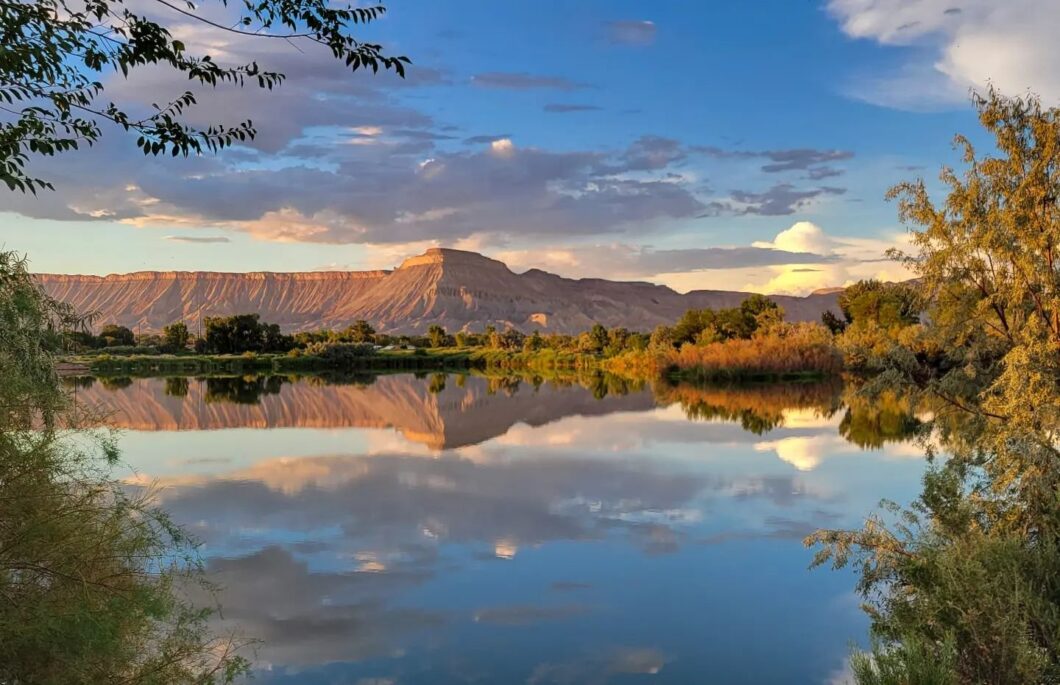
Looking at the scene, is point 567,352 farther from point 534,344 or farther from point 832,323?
point 832,323

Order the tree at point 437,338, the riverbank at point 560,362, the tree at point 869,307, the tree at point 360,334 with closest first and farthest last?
1. the riverbank at point 560,362
2. the tree at point 869,307
3. the tree at point 360,334
4. the tree at point 437,338

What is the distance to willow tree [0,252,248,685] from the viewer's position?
5492 millimetres

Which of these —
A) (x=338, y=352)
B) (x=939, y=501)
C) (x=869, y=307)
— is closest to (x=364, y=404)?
(x=939, y=501)

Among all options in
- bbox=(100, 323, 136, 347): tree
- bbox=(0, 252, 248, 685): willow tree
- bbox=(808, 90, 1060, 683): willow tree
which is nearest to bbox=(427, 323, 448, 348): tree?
bbox=(100, 323, 136, 347): tree

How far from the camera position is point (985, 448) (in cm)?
1035

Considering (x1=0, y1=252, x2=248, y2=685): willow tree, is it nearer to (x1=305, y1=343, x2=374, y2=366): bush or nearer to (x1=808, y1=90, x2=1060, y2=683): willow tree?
(x1=808, y1=90, x2=1060, y2=683): willow tree

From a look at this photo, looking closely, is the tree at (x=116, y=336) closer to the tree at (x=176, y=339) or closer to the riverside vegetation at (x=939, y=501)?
the tree at (x=176, y=339)

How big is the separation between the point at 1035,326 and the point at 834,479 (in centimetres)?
952

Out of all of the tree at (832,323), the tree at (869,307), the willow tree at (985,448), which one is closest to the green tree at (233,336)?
A: the tree at (832,323)

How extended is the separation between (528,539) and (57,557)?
8210 mm

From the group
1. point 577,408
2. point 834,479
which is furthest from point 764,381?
point 834,479

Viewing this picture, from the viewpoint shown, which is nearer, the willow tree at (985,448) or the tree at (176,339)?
the willow tree at (985,448)

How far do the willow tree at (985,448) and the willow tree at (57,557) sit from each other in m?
5.28

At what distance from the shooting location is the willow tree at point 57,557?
18.0 ft
